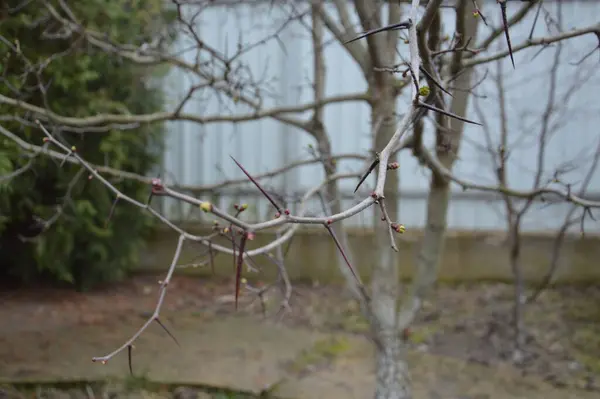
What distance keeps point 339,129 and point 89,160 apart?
271 centimetres

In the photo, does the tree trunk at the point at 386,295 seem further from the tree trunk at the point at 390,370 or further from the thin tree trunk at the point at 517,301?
the thin tree trunk at the point at 517,301

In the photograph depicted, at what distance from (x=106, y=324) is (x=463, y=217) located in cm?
378

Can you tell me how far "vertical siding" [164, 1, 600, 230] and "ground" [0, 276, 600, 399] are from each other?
1.08 m

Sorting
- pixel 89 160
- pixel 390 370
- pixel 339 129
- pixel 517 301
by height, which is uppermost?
pixel 339 129

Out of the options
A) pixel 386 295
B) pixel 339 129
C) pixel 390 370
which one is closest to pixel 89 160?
pixel 339 129

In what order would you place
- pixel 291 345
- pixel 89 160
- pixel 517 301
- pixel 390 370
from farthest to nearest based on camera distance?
pixel 89 160 < pixel 291 345 < pixel 517 301 < pixel 390 370

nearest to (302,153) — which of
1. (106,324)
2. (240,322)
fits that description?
(240,322)

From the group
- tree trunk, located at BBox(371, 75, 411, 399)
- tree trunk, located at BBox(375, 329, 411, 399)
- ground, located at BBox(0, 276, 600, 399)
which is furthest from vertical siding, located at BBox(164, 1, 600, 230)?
tree trunk, located at BBox(375, 329, 411, 399)

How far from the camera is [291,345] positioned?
446cm

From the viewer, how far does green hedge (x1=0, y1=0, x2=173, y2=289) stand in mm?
4727

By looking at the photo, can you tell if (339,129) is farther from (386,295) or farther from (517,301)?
(386,295)

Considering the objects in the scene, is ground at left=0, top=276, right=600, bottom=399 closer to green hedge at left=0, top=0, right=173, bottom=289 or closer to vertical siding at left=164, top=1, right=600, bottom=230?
green hedge at left=0, top=0, right=173, bottom=289

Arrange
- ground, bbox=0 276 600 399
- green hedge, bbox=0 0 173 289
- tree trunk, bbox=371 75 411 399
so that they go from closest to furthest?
tree trunk, bbox=371 75 411 399 → ground, bbox=0 276 600 399 → green hedge, bbox=0 0 173 289

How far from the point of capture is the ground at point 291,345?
3.66m
